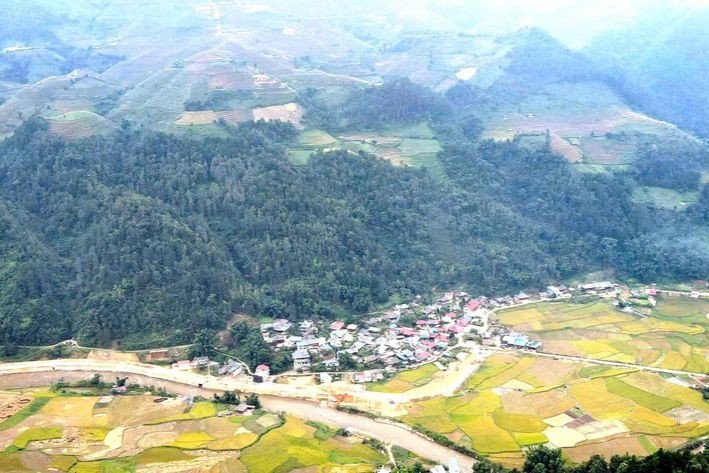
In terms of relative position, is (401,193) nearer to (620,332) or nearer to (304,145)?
(304,145)

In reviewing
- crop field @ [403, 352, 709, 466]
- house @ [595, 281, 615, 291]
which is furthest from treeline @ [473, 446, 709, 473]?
house @ [595, 281, 615, 291]

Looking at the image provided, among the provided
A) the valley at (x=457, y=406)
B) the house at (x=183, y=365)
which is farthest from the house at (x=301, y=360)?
the house at (x=183, y=365)

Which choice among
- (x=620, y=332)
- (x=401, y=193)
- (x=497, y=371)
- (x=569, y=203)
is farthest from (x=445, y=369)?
(x=569, y=203)

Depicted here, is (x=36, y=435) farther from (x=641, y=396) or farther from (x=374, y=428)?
(x=641, y=396)

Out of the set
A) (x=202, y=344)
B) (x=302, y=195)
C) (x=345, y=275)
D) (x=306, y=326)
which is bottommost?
(x=306, y=326)

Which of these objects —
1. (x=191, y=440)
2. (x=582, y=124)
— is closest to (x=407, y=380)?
(x=191, y=440)

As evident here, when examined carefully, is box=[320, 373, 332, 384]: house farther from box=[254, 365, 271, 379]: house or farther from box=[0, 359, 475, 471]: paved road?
box=[254, 365, 271, 379]: house
